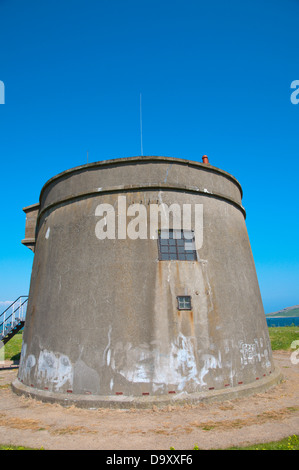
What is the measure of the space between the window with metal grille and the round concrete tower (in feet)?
0.11

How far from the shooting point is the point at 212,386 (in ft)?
27.0

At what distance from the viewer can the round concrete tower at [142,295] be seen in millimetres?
8094

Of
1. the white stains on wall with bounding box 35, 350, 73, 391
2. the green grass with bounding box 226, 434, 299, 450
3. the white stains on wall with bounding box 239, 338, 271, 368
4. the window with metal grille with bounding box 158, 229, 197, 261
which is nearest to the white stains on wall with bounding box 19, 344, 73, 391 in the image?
the white stains on wall with bounding box 35, 350, 73, 391

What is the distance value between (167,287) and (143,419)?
3424 mm

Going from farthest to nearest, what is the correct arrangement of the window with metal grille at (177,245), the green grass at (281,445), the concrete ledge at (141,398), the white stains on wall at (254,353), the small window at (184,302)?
the window with metal grille at (177,245), the white stains on wall at (254,353), the small window at (184,302), the concrete ledge at (141,398), the green grass at (281,445)

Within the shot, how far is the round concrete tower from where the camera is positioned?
26.6 feet

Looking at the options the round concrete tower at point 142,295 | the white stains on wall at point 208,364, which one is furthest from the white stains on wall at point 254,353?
the white stains on wall at point 208,364

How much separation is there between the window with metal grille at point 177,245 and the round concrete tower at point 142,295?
0.11ft

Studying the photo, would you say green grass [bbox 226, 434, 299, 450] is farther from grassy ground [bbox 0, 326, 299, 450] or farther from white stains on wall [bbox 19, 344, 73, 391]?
white stains on wall [bbox 19, 344, 73, 391]

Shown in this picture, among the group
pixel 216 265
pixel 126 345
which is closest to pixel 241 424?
pixel 126 345

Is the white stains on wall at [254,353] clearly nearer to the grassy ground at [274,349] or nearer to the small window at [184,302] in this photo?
the small window at [184,302]

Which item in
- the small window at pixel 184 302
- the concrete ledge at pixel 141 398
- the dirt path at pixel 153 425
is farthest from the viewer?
the small window at pixel 184 302

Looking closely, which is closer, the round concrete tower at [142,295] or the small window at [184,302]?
the round concrete tower at [142,295]
